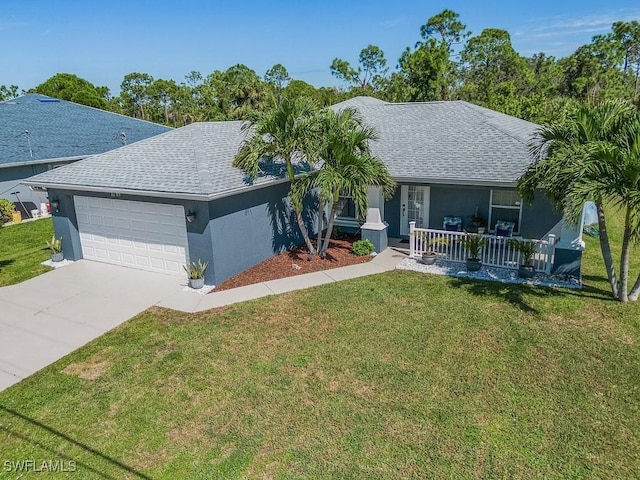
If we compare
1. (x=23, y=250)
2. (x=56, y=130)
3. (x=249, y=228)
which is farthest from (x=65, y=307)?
(x=56, y=130)

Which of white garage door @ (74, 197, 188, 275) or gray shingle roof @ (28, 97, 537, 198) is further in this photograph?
white garage door @ (74, 197, 188, 275)

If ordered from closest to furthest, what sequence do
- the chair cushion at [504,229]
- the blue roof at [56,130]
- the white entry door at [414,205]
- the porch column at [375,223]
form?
the chair cushion at [504,229], the porch column at [375,223], the white entry door at [414,205], the blue roof at [56,130]

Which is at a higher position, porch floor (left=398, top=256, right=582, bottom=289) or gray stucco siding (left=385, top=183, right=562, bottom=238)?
gray stucco siding (left=385, top=183, right=562, bottom=238)

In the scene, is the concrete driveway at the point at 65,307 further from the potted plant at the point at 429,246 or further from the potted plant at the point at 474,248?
the potted plant at the point at 474,248

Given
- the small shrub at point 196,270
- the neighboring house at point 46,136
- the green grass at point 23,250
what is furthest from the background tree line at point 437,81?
the neighboring house at point 46,136

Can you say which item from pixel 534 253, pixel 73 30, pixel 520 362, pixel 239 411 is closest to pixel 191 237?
pixel 239 411

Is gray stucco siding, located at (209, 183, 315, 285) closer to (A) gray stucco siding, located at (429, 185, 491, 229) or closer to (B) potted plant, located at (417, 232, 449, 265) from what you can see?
(B) potted plant, located at (417, 232, 449, 265)

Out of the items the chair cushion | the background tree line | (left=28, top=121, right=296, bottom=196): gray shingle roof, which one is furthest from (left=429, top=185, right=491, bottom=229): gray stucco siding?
(left=28, top=121, right=296, bottom=196): gray shingle roof
